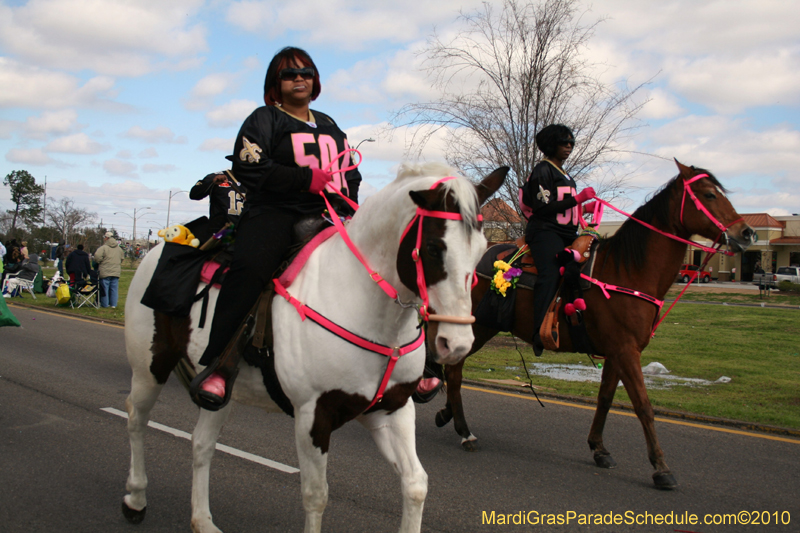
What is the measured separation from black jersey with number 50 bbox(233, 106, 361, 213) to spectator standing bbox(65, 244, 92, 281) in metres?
16.4

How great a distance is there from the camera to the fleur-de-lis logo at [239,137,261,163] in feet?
10.3

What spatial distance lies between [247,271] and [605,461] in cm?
376

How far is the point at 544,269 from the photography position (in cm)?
567

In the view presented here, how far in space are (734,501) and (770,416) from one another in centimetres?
280

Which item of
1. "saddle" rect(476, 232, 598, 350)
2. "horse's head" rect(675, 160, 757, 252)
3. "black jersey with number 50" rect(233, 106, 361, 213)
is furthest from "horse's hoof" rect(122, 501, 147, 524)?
"horse's head" rect(675, 160, 757, 252)

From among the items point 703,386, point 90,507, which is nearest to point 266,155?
point 90,507

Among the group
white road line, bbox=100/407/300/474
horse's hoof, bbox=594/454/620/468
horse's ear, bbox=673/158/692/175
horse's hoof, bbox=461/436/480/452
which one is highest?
horse's ear, bbox=673/158/692/175

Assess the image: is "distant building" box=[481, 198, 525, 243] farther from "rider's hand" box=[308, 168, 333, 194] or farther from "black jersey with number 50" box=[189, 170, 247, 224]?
"rider's hand" box=[308, 168, 333, 194]

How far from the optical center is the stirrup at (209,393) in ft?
9.74

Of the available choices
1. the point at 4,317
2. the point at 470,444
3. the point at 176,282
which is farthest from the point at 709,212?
the point at 4,317

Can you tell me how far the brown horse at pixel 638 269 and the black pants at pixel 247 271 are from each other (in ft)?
10.4

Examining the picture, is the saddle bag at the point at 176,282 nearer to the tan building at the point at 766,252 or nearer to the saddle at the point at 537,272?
the saddle at the point at 537,272

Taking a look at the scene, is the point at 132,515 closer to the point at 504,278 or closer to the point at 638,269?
the point at 504,278

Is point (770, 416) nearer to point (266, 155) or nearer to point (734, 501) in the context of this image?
point (734, 501)
